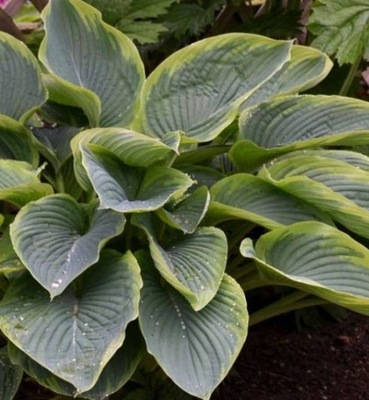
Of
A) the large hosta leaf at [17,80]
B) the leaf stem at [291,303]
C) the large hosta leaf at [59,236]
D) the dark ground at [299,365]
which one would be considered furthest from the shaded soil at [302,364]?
the large hosta leaf at [17,80]

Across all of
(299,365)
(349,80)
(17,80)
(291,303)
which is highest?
(17,80)

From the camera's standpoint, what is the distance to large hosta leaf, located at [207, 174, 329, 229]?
4.26 ft

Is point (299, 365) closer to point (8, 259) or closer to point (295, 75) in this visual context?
point (295, 75)

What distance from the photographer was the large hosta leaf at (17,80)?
56.2 inches

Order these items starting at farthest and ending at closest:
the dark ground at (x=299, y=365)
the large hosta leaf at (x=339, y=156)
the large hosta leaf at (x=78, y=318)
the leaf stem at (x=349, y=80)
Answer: the leaf stem at (x=349, y=80)
the dark ground at (x=299, y=365)
the large hosta leaf at (x=339, y=156)
the large hosta leaf at (x=78, y=318)

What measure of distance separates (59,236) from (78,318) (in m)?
0.13

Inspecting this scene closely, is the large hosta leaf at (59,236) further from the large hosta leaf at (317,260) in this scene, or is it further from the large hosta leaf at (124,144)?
the large hosta leaf at (317,260)

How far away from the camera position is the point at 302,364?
67.2 inches

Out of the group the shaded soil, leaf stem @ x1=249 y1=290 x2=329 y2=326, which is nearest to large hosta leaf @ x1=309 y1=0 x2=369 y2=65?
leaf stem @ x1=249 y1=290 x2=329 y2=326

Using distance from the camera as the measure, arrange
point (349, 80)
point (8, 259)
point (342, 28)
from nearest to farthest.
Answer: point (8, 259) < point (342, 28) < point (349, 80)

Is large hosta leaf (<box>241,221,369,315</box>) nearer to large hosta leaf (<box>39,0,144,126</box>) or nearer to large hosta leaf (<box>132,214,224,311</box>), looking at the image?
large hosta leaf (<box>132,214,224,311</box>)

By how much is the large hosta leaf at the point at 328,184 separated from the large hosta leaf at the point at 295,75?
0.49 ft

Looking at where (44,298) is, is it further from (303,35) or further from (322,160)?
(303,35)

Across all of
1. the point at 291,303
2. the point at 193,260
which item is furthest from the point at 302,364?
the point at 193,260
